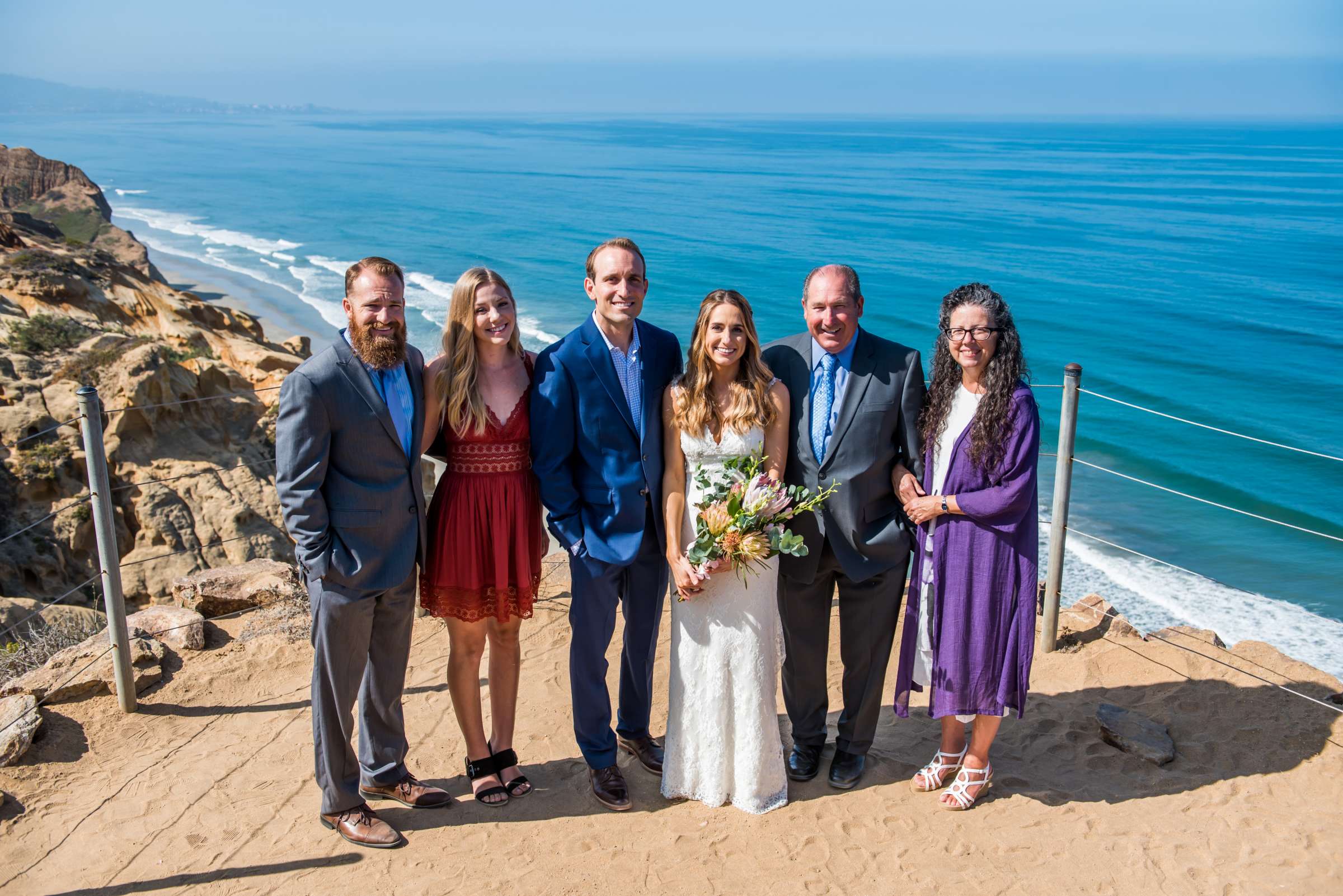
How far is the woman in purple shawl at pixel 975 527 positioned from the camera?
409 cm

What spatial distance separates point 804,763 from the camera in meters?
4.67

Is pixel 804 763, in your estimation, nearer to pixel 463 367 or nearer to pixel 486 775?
pixel 486 775

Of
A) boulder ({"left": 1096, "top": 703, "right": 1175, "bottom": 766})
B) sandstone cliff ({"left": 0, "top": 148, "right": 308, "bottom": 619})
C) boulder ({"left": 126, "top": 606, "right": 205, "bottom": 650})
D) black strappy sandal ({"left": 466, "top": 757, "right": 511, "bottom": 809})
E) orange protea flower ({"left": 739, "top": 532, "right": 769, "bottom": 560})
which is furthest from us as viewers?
sandstone cliff ({"left": 0, "top": 148, "right": 308, "bottom": 619})

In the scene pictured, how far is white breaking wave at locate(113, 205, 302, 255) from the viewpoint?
4222cm

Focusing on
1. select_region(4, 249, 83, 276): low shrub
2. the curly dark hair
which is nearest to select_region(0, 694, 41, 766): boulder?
the curly dark hair

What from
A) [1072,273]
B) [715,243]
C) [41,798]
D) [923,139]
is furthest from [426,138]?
[41,798]

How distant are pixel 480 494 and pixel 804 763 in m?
1.99

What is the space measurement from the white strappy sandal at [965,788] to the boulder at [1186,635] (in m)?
2.30

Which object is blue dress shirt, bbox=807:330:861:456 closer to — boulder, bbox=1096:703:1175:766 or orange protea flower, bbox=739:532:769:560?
orange protea flower, bbox=739:532:769:560

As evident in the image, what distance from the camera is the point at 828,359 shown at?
14.1 feet

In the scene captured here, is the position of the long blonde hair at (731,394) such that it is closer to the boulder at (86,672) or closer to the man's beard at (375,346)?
the man's beard at (375,346)

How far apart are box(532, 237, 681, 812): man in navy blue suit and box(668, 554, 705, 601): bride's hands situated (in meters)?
0.16

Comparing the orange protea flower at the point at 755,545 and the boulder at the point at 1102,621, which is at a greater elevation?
the orange protea flower at the point at 755,545

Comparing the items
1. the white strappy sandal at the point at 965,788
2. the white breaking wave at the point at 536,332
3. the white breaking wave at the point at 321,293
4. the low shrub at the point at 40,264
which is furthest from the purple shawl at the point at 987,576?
the white breaking wave at the point at 321,293
